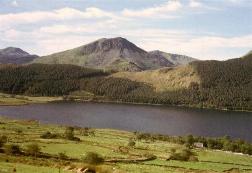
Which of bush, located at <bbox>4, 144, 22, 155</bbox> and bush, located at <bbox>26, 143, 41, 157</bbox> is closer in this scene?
bush, located at <bbox>4, 144, 22, 155</bbox>

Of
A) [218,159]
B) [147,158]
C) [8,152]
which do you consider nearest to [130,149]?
[147,158]

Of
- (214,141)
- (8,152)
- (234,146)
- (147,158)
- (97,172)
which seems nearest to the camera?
(97,172)

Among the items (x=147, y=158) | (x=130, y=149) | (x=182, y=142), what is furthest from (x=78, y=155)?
(x=182, y=142)

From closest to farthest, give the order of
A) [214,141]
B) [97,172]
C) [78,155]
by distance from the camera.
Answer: [97,172]
[78,155]
[214,141]

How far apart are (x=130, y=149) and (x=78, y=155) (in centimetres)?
1840

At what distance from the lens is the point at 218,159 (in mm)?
87688

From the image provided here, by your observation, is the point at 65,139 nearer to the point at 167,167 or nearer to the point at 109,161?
the point at 109,161

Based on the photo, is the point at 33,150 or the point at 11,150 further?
the point at 33,150

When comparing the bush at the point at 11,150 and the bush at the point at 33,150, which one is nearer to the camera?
the bush at the point at 11,150

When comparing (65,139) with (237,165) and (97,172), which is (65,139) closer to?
(237,165)

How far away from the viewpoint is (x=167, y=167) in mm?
70000

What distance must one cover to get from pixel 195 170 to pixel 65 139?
3603cm

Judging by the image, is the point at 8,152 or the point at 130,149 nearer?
the point at 8,152

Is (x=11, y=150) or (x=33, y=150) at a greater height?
(x=11, y=150)
